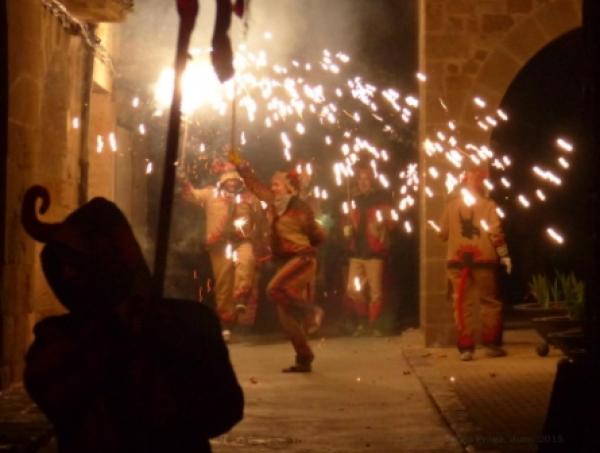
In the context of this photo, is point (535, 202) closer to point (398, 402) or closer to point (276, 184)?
point (276, 184)

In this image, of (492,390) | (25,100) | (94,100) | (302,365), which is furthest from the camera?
(94,100)

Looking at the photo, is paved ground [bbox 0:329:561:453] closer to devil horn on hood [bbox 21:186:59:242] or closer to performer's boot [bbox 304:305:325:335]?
performer's boot [bbox 304:305:325:335]

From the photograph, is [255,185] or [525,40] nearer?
[255,185]

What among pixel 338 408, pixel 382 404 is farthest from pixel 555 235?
pixel 338 408

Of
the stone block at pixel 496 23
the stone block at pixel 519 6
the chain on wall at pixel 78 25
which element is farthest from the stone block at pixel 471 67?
the chain on wall at pixel 78 25

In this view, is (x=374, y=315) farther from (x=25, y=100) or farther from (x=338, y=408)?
(x=25, y=100)

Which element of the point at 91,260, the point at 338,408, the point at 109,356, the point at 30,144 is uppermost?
the point at 30,144

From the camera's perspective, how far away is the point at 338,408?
30.8 feet

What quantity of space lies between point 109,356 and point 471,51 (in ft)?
36.0

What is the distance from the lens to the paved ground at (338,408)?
26.1 feet

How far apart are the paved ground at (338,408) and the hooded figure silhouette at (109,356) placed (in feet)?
15.2

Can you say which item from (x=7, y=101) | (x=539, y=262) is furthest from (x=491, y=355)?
(x=7, y=101)

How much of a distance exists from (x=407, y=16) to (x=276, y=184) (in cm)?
569

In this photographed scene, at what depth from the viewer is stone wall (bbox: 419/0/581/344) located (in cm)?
1352
